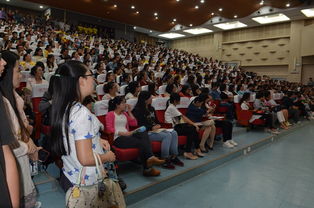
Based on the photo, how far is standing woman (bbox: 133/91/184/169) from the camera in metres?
3.12

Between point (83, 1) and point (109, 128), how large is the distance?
1436 cm

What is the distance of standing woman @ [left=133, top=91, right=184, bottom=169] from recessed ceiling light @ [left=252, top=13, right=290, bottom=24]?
14.9m

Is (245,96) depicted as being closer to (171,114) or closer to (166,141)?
(171,114)

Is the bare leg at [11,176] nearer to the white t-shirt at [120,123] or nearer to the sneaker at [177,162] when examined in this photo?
the white t-shirt at [120,123]

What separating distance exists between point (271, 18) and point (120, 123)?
53.2 feet

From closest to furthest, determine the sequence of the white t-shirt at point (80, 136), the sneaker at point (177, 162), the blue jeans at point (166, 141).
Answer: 1. the white t-shirt at point (80, 136)
2. the blue jeans at point (166, 141)
3. the sneaker at point (177, 162)

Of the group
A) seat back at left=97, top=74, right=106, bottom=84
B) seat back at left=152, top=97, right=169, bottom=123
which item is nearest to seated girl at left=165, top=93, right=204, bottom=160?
seat back at left=152, top=97, right=169, bottom=123

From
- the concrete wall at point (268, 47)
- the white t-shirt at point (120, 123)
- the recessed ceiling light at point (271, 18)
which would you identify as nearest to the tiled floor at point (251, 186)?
the white t-shirt at point (120, 123)

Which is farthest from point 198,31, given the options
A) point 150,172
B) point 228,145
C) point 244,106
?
point 150,172

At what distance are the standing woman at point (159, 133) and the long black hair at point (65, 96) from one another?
2077mm

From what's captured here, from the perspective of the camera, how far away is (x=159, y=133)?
3182 millimetres

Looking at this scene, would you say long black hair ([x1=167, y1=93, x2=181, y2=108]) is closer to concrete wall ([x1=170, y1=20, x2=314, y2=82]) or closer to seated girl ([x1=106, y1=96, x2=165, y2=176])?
seated girl ([x1=106, y1=96, x2=165, y2=176])

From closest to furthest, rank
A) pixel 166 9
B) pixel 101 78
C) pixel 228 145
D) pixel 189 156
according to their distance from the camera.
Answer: pixel 189 156, pixel 228 145, pixel 101 78, pixel 166 9

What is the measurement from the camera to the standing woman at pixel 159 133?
3115 millimetres
